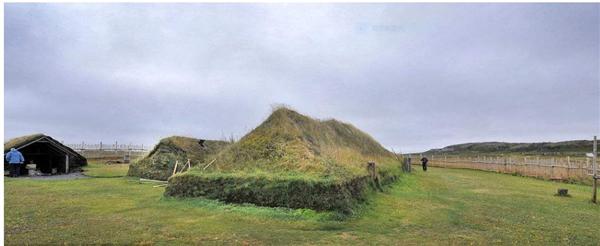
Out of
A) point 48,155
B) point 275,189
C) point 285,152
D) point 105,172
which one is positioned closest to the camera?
point 275,189

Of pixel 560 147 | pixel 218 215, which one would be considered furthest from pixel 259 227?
pixel 560 147

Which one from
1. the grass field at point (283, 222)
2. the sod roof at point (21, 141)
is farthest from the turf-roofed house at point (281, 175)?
the sod roof at point (21, 141)

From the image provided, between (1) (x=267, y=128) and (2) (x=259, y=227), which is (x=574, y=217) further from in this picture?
(1) (x=267, y=128)

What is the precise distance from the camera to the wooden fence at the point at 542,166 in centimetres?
2458

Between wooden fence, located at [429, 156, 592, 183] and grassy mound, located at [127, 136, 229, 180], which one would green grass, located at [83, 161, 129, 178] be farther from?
wooden fence, located at [429, 156, 592, 183]

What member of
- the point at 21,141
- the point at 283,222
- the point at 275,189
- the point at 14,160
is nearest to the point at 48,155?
the point at 21,141

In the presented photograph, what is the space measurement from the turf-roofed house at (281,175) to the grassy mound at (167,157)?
787cm

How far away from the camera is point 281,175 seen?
12406mm

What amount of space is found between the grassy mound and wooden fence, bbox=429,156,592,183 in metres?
19.4

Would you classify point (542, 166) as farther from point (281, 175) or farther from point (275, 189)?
point (275, 189)

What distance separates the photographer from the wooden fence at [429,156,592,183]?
2458cm

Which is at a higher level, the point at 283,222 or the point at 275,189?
the point at 275,189

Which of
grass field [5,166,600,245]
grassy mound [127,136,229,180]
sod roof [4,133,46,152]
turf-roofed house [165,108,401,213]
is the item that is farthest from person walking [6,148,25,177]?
turf-roofed house [165,108,401,213]

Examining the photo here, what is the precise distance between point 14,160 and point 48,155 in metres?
8.03
